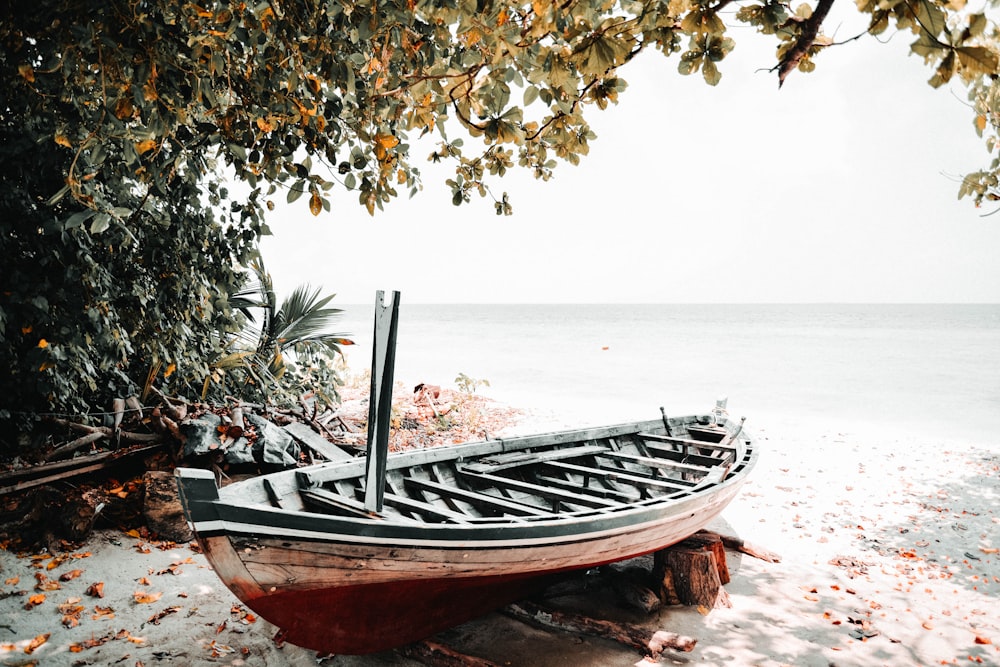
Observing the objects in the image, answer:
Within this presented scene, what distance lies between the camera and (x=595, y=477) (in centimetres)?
483

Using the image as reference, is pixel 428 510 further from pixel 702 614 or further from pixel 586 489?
pixel 702 614

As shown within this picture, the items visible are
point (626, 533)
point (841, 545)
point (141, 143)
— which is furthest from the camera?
point (841, 545)

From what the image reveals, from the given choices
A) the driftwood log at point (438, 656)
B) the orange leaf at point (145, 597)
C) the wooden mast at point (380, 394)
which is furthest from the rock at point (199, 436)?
the wooden mast at point (380, 394)

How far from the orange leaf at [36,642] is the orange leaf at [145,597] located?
0.51 m

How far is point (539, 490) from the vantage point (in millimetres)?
3896

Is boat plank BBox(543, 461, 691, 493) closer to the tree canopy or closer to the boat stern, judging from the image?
the tree canopy

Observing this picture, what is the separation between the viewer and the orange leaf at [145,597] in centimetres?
368

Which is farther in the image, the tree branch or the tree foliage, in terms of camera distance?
the tree foliage

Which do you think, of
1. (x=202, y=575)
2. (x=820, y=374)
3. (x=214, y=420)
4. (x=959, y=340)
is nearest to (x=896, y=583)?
(x=202, y=575)

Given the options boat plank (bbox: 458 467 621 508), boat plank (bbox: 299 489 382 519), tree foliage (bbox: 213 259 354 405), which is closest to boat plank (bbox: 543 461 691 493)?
boat plank (bbox: 458 467 621 508)

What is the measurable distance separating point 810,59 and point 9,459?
6468 millimetres

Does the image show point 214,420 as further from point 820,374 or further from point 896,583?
point 820,374

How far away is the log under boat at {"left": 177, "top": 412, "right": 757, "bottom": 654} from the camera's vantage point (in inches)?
96.2

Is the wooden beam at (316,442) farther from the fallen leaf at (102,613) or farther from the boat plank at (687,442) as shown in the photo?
the boat plank at (687,442)
